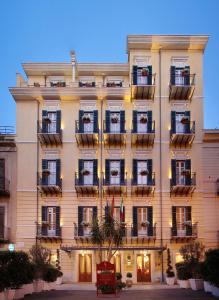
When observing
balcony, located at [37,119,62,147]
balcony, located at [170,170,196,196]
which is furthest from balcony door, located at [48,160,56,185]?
balcony, located at [170,170,196,196]

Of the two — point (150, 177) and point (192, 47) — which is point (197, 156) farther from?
point (192, 47)

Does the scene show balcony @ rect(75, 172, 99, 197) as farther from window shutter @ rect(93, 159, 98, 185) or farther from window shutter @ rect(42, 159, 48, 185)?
window shutter @ rect(42, 159, 48, 185)

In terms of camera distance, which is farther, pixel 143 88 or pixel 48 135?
pixel 143 88

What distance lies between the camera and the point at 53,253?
4775 centimetres

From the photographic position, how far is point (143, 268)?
47.6 meters

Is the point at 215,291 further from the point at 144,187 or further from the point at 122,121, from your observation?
the point at 122,121

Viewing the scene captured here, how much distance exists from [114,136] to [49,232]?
901cm

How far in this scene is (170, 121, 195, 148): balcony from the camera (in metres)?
47.9

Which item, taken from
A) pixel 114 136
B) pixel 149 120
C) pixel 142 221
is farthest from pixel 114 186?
pixel 149 120

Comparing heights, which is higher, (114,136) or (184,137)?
(114,136)

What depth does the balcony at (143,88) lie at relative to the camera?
160ft

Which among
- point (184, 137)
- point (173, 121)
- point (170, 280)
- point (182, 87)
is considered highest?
point (182, 87)

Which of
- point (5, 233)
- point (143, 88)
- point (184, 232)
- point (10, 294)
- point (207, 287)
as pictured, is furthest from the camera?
point (143, 88)

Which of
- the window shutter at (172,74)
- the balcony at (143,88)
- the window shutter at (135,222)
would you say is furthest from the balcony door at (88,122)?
the window shutter at (135,222)
